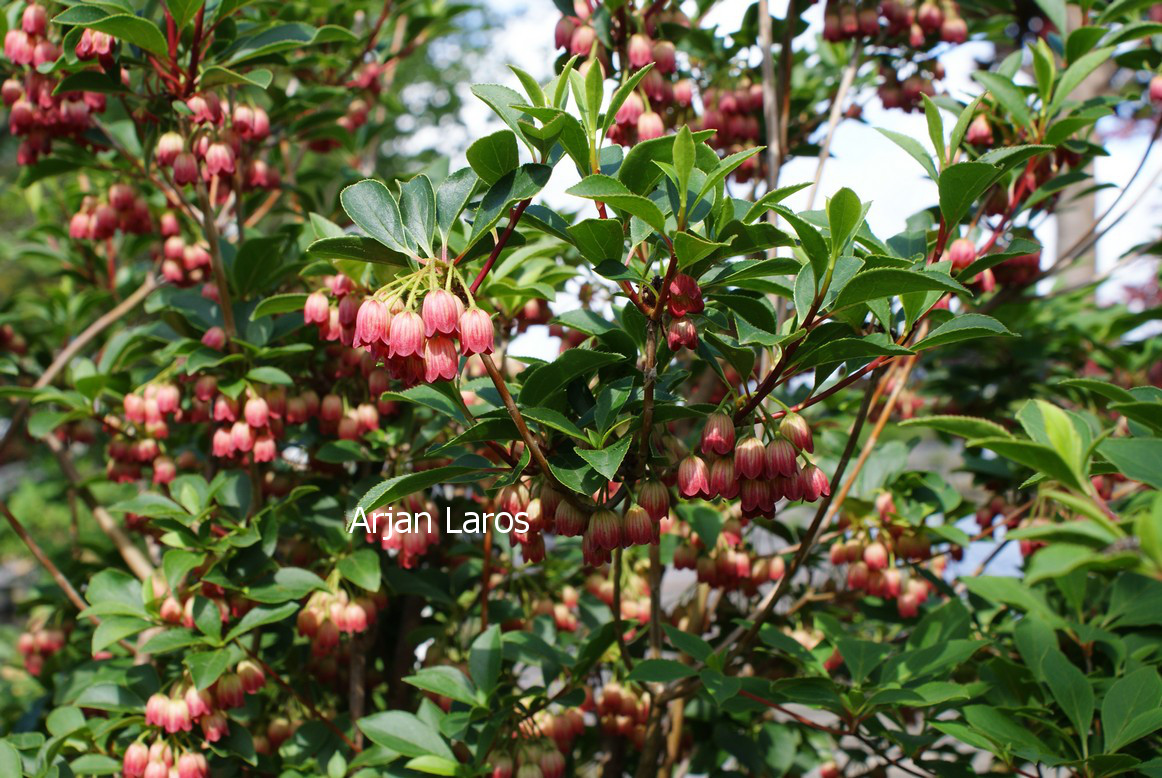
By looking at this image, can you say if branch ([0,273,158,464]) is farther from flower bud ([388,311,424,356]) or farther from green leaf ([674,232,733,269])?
green leaf ([674,232,733,269])

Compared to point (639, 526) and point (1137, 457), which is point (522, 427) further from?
point (1137, 457)

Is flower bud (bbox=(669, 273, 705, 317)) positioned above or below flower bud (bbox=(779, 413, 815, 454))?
above

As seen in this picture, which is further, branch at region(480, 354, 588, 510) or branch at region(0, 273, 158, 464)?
branch at region(0, 273, 158, 464)

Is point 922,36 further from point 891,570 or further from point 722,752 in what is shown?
point 722,752

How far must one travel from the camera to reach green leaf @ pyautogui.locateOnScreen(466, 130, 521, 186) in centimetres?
112

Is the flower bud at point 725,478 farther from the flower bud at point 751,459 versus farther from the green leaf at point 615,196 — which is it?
the green leaf at point 615,196

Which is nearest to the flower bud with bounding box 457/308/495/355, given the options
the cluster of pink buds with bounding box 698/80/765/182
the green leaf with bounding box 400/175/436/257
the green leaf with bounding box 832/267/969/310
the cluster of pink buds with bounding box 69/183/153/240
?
the green leaf with bounding box 400/175/436/257

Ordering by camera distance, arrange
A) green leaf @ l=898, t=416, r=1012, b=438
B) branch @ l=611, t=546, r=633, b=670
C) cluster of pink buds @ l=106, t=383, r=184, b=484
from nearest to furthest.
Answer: green leaf @ l=898, t=416, r=1012, b=438, branch @ l=611, t=546, r=633, b=670, cluster of pink buds @ l=106, t=383, r=184, b=484

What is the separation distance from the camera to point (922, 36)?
7.27 ft

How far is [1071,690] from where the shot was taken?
1514mm

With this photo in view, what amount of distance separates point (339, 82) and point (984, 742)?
2.32 m

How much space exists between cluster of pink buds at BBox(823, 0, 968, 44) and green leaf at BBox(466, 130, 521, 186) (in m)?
A: 1.36

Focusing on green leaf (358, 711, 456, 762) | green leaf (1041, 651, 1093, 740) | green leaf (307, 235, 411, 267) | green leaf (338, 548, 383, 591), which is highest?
green leaf (307, 235, 411, 267)

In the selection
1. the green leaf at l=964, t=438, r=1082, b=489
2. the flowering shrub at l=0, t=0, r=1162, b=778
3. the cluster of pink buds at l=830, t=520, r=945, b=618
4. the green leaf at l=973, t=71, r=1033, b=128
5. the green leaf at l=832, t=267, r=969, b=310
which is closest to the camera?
the green leaf at l=964, t=438, r=1082, b=489
